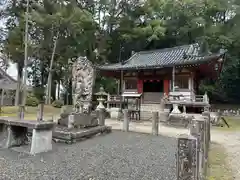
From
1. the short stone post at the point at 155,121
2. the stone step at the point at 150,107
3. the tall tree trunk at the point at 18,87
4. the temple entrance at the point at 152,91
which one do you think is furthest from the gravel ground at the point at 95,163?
the tall tree trunk at the point at 18,87

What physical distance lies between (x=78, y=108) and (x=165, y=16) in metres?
20.2

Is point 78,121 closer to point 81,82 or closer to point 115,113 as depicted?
point 81,82

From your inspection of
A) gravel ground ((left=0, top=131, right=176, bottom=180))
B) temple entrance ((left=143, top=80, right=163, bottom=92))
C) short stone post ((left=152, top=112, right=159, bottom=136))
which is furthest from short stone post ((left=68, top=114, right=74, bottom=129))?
temple entrance ((left=143, top=80, right=163, bottom=92))

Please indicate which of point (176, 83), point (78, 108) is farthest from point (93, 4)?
point (78, 108)

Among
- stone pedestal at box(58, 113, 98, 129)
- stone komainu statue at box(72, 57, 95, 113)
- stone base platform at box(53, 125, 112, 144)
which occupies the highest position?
stone komainu statue at box(72, 57, 95, 113)

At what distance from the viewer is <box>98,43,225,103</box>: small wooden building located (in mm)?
15484

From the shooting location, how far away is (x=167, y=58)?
59.8 feet

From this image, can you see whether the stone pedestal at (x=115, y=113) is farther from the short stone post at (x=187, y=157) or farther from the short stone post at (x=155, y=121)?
the short stone post at (x=187, y=157)

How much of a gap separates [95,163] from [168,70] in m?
14.0

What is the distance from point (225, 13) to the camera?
1061 inches

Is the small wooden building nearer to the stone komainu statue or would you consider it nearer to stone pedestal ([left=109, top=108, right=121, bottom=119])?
stone pedestal ([left=109, top=108, right=121, bottom=119])

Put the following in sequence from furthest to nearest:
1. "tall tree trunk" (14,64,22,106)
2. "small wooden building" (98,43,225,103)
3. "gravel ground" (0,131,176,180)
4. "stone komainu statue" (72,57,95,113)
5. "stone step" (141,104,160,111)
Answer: "tall tree trunk" (14,64,22,106), "stone step" (141,104,160,111), "small wooden building" (98,43,225,103), "stone komainu statue" (72,57,95,113), "gravel ground" (0,131,176,180)

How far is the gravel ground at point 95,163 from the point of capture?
404cm

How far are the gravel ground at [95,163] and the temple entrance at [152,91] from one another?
1135cm
